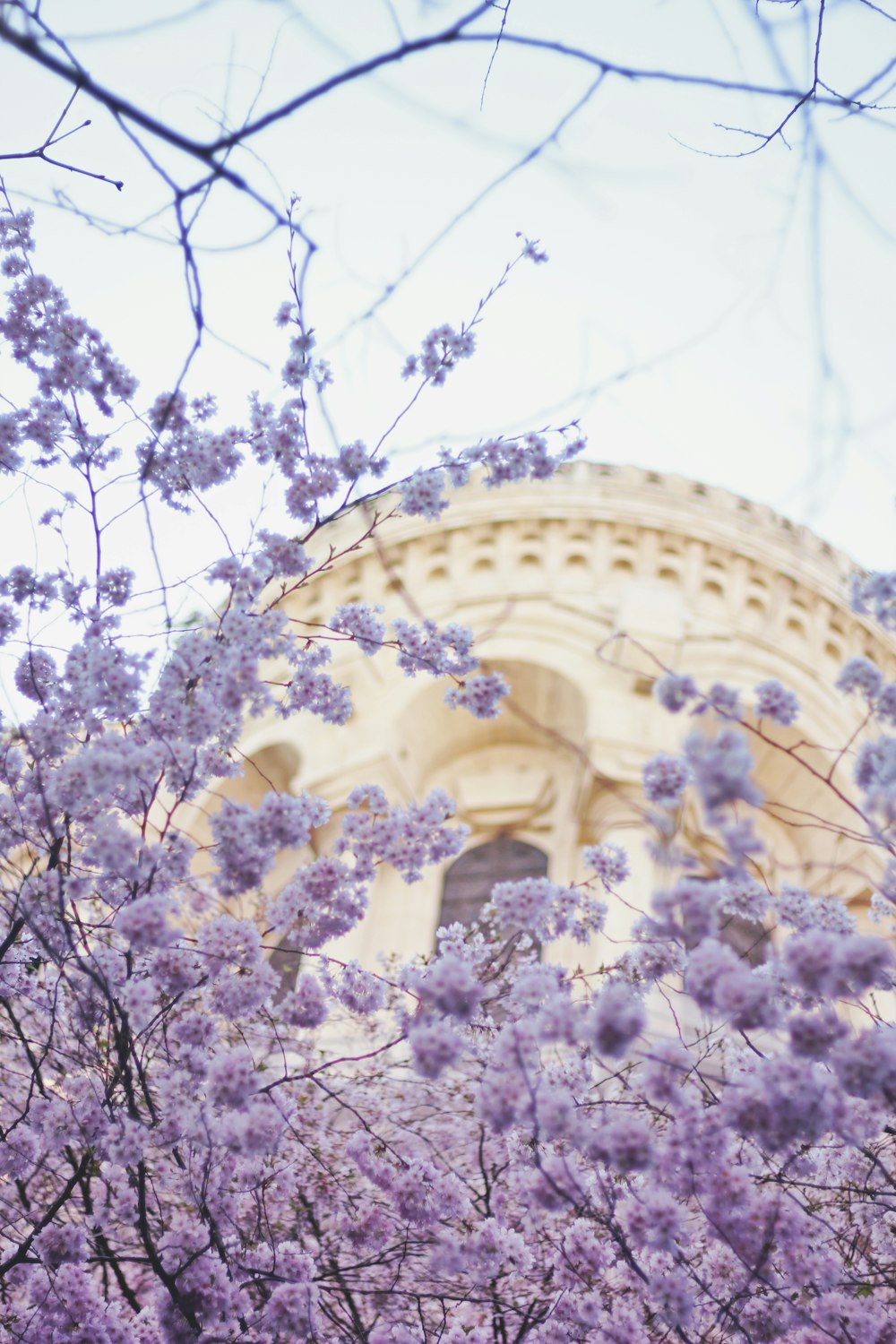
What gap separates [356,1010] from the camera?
4770mm

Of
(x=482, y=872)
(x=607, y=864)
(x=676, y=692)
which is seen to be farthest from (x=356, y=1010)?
(x=482, y=872)

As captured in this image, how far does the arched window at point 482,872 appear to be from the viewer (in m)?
12.4

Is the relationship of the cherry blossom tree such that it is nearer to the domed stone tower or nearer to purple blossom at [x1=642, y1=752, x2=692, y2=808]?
purple blossom at [x1=642, y1=752, x2=692, y2=808]

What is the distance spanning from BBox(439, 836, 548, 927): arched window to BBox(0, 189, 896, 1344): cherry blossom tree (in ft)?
22.0

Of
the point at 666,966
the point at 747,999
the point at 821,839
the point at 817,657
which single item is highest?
the point at 817,657

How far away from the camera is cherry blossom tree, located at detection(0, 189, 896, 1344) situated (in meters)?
3.27

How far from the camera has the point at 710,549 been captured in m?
14.1

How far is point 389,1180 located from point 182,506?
278cm

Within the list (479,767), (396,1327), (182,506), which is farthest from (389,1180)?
(479,767)

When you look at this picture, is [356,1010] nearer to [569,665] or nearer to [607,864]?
[607,864]

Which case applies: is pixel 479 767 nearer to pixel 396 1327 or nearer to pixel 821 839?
pixel 821 839

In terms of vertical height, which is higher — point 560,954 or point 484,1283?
point 560,954

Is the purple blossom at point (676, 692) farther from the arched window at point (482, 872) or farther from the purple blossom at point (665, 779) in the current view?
the arched window at point (482, 872)

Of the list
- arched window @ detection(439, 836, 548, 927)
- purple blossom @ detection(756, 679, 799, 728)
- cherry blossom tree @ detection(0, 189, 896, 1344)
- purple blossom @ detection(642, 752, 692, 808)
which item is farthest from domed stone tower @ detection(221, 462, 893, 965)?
purple blossom @ detection(642, 752, 692, 808)
